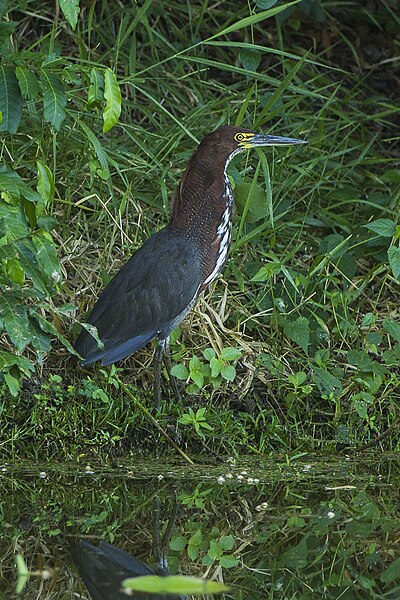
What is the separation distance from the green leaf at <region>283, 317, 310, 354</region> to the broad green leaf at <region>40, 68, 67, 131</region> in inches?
57.3

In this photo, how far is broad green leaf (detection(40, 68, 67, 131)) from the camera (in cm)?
430

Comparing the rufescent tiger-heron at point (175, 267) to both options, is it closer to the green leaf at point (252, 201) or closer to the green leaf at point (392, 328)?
the green leaf at point (252, 201)

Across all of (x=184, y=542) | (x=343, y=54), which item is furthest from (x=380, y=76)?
(x=184, y=542)

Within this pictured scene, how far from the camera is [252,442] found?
195 inches

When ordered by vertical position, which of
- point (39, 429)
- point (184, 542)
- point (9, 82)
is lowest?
point (39, 429)

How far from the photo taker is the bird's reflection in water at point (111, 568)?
336 cm

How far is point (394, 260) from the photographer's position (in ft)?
16.4

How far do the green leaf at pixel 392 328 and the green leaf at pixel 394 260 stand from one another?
23 cm

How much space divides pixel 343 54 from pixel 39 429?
11.6ft

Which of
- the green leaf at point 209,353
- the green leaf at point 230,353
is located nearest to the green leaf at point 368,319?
the green leaf at point 230,353

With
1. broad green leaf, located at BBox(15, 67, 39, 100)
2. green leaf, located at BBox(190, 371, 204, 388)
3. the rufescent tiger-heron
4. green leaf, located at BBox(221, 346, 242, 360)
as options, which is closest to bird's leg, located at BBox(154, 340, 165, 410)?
the rufescent tiger-heron

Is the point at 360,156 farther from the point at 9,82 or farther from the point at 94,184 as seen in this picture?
the point at 9,82

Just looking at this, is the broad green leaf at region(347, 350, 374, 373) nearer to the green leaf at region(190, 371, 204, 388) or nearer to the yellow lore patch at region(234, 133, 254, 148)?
the green leaf at region(190, 371, 204, 388)

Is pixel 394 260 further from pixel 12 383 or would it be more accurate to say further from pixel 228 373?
pixel 12 383
